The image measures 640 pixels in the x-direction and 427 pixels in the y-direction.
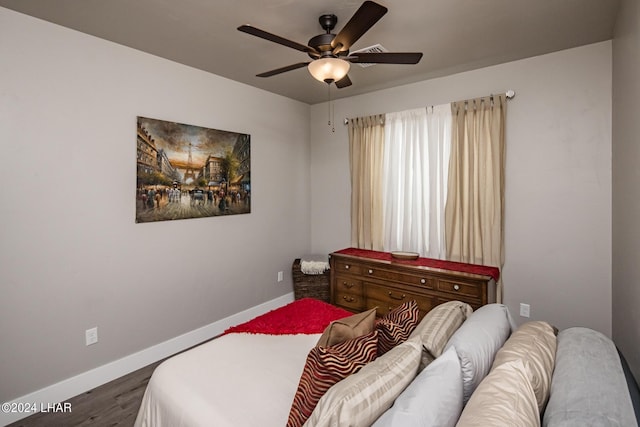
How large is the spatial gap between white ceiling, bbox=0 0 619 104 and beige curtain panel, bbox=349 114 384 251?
2.99 feet

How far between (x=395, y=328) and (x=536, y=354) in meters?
0.58

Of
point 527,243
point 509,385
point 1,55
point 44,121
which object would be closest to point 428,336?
point 509,385

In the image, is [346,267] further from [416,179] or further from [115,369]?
[115,369]

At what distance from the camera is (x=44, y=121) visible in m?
2.26

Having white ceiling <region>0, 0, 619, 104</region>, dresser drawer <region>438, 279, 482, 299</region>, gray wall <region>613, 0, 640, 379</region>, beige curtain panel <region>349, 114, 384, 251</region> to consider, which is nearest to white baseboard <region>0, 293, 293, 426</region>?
beige curtain panel <region>349, 114, 384, 251</region>

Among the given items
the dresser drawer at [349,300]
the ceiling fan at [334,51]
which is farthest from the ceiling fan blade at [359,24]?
the dresser drawer at [349,300]

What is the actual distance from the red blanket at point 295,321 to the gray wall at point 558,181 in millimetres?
1884

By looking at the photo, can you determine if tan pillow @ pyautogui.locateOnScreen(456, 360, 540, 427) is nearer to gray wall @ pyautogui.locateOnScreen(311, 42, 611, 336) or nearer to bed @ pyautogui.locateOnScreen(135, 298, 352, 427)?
bed @ pyautogui.locateOnScreen(135, 298, 352, 427)

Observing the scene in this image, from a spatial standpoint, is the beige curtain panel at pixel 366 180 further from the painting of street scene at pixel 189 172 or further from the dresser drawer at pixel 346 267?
the painting of street scene at pixel 189 172

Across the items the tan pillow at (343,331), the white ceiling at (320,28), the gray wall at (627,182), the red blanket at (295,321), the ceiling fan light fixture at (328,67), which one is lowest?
the red blanket at (295,321)

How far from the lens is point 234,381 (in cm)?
159

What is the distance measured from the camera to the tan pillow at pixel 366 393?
1.04 metres

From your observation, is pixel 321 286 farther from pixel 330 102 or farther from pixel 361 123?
pixel 330 102

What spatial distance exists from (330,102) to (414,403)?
3876 millimetres
